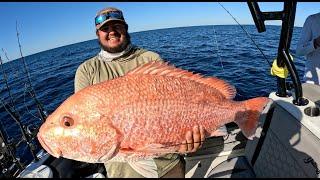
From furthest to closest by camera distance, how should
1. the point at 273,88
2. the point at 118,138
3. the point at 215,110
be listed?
the point at 273,88
the point at 215,110
the point at 118,138

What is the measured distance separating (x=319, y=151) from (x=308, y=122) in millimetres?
277

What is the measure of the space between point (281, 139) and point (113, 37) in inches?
77.4

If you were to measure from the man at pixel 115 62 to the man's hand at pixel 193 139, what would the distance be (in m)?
0.74

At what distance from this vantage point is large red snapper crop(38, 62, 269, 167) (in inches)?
72.8

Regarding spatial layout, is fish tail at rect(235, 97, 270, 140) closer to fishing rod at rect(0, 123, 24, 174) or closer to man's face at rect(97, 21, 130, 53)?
man's face at rect(97, 21, 130, 53)

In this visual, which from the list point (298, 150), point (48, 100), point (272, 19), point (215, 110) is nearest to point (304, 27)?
point (272, 19)

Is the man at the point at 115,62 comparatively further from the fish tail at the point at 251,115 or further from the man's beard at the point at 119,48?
the fish tail at the point at 251,115

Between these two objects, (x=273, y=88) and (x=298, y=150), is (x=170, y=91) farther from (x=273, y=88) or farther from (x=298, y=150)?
(x=273, y=88)

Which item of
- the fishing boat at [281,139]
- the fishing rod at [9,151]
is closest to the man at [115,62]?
the fishing boat at [281,139]

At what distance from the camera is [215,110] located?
2.17 meters

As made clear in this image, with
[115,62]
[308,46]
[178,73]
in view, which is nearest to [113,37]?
[115,62]

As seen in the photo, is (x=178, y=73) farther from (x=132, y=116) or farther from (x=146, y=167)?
(x=146, y=167)

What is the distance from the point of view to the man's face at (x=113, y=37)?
2.88 metres

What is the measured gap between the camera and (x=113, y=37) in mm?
2920
